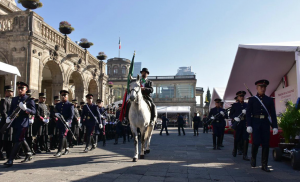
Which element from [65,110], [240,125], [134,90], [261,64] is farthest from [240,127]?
[65,110]

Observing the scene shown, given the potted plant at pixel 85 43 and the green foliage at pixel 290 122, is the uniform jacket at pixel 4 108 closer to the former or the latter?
the green foliage at pixel 290 122

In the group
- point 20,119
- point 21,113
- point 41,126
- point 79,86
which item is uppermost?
point 79,86

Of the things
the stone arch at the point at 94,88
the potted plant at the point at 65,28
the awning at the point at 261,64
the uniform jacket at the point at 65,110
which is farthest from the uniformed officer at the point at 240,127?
the stone arch at the point at 94,88

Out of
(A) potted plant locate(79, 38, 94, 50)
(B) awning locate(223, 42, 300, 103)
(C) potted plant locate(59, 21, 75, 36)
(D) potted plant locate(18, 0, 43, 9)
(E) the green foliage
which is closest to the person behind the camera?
(E) the green foliage

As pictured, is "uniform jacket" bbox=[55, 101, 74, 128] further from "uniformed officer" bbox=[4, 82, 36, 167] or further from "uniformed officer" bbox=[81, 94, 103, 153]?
"uniformed officer" bbox=[4, 82, 36, 167]

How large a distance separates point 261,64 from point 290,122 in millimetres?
5400

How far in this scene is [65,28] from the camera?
15961mm

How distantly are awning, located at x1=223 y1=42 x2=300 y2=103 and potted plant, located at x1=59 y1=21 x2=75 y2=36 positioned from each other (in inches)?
420

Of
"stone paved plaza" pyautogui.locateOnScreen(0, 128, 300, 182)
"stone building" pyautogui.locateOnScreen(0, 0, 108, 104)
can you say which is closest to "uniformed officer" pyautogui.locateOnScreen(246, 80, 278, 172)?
"stone paved plaza" pyautogui.locateOnScreen(0, 128, 300, 182)

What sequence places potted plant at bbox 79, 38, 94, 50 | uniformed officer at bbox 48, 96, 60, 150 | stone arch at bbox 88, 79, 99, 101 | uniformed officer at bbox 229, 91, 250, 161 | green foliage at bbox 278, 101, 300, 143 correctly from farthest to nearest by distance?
stone arch at bbox 88, 79, 99, 101 → potted plant at bbox 79, 38, 94, 50 → uniformed officer at bbox 48, 96, 60, 150 → uniformed officer at bbox 229, 91, 250, 161 → green foliage at bbox 278, 101, 300, 143

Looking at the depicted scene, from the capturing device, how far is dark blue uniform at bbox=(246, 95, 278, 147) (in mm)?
5602

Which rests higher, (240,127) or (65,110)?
(65,110)

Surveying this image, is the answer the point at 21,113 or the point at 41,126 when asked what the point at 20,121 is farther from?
the point at 41,126

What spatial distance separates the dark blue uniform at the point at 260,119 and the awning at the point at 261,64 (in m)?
3.02
